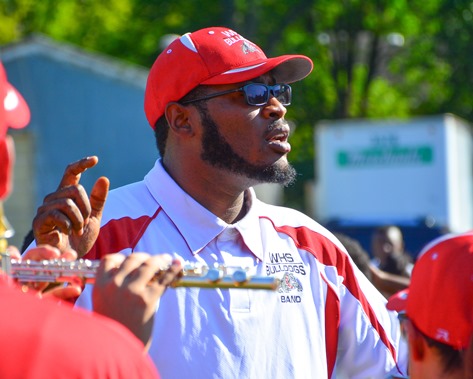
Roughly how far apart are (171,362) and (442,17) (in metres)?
24.4

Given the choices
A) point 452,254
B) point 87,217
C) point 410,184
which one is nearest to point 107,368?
point 452,254

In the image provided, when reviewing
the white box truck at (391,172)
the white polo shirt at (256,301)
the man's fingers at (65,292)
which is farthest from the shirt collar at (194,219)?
the white box truck at (391,172)

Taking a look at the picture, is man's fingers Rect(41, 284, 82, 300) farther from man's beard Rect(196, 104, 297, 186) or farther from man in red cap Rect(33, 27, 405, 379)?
man's beard Rect(196, 104, 297, 186)

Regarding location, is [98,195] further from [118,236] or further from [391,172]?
[391,172]

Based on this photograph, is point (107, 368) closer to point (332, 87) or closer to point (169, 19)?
point (169, 19)

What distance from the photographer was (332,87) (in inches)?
1130

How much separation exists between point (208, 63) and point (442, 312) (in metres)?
1.61

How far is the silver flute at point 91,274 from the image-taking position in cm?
229

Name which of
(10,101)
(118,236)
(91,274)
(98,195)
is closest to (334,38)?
(118,236)

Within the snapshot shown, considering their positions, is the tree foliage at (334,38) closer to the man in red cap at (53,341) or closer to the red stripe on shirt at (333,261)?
the red stripe on shirt at (333,261)

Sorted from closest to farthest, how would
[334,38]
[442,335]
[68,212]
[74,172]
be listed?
[442,335], [68,212], [74,172], [334,38]

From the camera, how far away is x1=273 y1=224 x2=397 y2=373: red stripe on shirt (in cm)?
366

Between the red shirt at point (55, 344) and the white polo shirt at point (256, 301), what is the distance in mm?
1643

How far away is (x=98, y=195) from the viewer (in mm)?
3203
